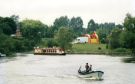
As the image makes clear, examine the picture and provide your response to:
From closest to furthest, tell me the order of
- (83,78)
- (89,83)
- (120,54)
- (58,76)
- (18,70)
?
(89,83), (83,78), (58,76), (18,70), (120,54)

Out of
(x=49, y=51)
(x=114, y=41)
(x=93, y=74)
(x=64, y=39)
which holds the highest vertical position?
(x=64, y=39)

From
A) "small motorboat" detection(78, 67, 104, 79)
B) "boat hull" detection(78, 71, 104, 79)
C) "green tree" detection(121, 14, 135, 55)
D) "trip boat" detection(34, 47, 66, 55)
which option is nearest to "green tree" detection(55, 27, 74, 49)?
"trip boat" detection(34, 47, 66, 55)

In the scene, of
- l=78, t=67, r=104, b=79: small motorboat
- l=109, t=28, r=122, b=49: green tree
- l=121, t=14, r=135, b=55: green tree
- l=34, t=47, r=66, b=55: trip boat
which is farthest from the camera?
l=109, t=28, r=122, b=49: green tree

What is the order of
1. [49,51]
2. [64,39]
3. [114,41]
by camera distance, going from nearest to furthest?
[49,51] → [114,41] → [64,39]

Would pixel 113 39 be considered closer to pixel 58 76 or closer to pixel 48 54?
pixel 48 54

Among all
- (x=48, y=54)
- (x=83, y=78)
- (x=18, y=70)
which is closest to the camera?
(x=83, y=78)

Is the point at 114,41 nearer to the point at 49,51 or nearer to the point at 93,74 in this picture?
the point at 49,51

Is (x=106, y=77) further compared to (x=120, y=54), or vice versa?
(x=120, y=54)

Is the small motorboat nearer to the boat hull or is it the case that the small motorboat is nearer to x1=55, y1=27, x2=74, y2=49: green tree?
the boat hull

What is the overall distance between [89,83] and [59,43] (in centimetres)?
10072

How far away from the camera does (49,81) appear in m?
72.4

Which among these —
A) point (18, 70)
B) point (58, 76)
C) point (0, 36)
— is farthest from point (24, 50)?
point (58, 76)

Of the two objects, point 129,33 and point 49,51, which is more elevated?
point 129,33

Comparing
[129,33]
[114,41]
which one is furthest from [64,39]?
[129,33]
